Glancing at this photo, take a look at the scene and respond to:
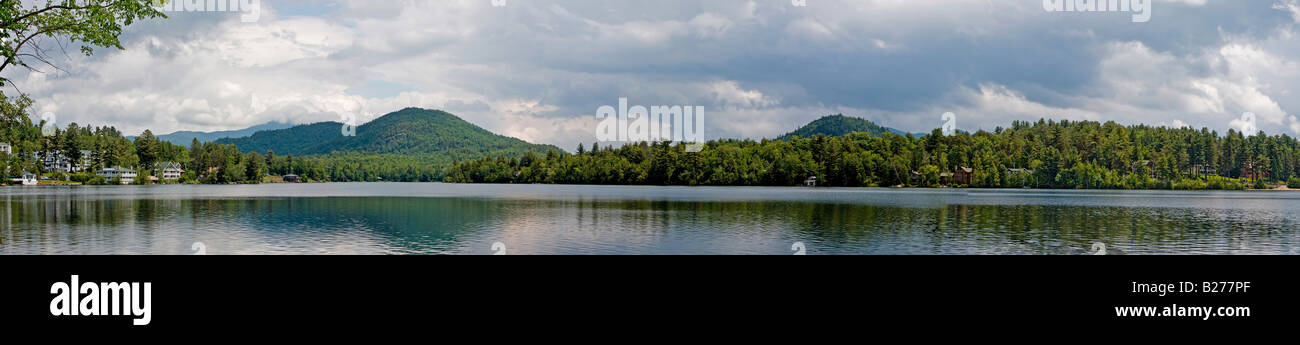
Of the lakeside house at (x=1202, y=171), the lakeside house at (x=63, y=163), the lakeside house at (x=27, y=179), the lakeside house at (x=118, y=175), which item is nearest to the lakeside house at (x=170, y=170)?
the lakeside house at (x=118, y=175)

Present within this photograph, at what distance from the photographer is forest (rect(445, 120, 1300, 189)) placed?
15900cm

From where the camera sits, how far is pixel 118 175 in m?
166

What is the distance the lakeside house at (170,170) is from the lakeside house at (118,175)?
8.34 m

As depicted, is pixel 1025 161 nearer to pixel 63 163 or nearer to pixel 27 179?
pixel 63 163

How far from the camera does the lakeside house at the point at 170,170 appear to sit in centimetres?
18225

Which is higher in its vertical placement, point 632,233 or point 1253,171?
point 1253,171

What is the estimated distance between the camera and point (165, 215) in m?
48.8

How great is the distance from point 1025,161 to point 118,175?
209 meters

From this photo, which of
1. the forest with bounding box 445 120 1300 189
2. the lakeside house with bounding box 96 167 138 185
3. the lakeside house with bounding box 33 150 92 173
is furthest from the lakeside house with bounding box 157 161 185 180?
the forest with bounding box 445 120 1300 189

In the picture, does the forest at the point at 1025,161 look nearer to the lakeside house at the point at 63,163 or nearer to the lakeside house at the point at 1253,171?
the lakeside house at the point at 1253,171

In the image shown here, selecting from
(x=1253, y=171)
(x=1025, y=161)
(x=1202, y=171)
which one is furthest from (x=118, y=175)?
(x=1253, y=171)

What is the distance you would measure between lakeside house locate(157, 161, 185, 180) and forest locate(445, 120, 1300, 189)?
418ft
